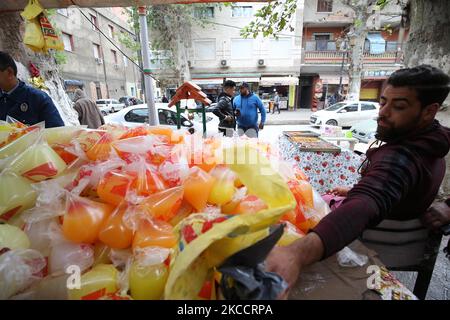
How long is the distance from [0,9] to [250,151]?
3855 millimetres

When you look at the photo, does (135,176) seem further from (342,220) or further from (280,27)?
(280,27)

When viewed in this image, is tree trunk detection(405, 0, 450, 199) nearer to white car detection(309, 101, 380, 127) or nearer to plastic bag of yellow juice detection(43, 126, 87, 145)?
plastic bag of yellow juice detection(43, 126, 87, 145)

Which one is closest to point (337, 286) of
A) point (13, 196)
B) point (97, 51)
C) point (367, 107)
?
→ point (13, 196)

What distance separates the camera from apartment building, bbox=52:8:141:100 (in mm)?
17125

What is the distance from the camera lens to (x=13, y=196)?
1.00 metres

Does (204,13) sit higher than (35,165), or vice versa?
(204,13)

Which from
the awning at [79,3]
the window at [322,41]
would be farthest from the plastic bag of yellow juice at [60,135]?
the window at [322,41]

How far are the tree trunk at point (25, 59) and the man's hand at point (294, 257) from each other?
13.8 feet

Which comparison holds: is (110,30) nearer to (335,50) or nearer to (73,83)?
(73,83)

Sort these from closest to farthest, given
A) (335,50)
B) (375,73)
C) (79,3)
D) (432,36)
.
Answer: (79,3) → (432,36) → (375,73) → (335,50)

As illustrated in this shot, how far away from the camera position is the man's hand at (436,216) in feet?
4.03

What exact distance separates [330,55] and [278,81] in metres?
4.81

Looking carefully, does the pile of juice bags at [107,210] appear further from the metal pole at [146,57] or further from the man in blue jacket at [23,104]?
the metal pole at [146,57]

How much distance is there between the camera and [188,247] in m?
0.62
